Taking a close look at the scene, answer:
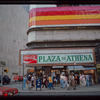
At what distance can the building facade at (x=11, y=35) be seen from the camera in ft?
113

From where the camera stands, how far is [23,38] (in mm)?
48000

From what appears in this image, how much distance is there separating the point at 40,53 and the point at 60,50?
338 cm

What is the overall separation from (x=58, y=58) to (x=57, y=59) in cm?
23

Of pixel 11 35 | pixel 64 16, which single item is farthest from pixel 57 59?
pixel 11 35

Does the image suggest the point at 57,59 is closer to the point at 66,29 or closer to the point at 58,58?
the point at 58,58

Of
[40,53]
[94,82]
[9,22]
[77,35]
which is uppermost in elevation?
[9,22]

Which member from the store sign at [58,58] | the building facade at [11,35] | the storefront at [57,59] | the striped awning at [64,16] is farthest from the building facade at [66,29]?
the building facade at [11,35]

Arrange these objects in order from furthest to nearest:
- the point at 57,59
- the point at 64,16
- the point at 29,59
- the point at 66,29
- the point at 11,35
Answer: the point at 11,35 → the point at 64,16 → the point at 66,29 → the point at 29,59 → the point at 57,59

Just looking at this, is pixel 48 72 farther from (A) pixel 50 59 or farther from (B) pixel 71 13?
(B) pixel 71 13

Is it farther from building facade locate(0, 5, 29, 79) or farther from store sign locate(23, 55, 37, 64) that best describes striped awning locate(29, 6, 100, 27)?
building facade locate(0, 5, 29, 79)

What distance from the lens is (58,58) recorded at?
60.6 feet

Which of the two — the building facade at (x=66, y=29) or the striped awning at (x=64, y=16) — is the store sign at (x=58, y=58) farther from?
the striped awning at (x=64, y=16)

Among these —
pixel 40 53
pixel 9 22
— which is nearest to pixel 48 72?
pixel 40 53
